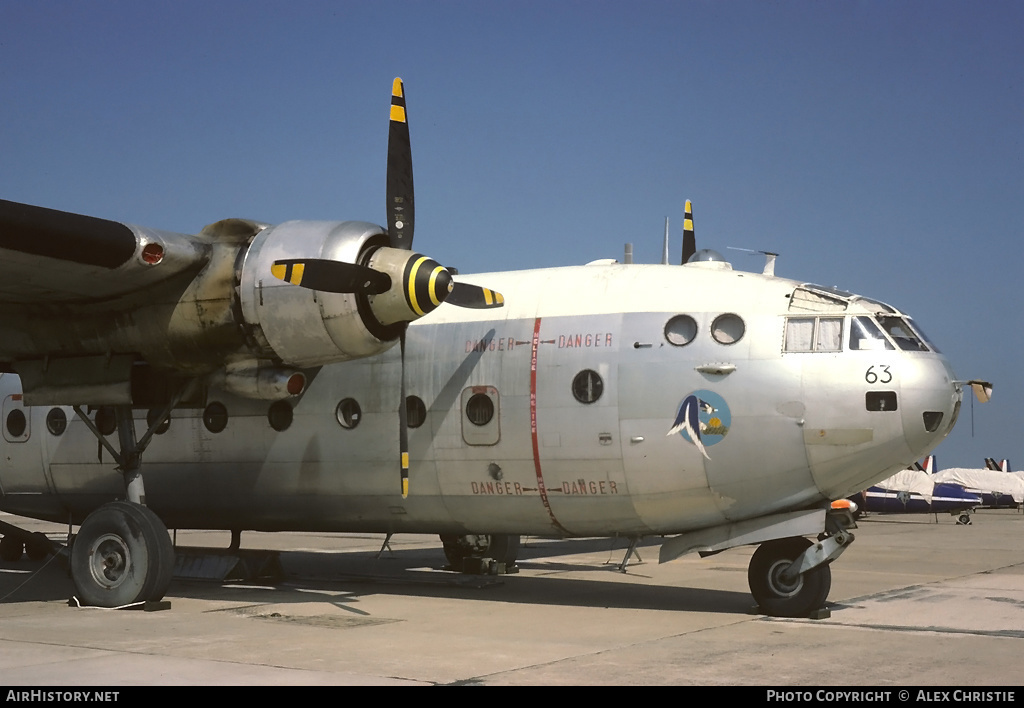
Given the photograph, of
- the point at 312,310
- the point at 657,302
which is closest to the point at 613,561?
the point at 657,302

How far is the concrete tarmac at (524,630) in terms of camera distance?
8547mm

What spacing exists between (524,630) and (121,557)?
515 cm

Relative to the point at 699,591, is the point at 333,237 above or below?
above

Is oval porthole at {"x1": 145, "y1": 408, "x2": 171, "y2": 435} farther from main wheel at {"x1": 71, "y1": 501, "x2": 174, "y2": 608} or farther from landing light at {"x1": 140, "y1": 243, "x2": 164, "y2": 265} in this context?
landing light at {"x1": 140, "y1": 243, "x2": 164, "y2": 265}

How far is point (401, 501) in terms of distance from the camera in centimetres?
1352

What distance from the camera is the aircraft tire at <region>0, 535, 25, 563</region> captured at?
754 inches

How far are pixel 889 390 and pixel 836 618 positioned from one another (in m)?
2.74

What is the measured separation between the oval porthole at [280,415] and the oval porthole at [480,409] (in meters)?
2.61

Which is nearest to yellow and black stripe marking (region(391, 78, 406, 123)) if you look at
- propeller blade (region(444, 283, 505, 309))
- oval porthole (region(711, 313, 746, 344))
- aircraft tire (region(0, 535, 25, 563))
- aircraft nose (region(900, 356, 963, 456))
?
propeller blade (region(444, 283, 505, 309))

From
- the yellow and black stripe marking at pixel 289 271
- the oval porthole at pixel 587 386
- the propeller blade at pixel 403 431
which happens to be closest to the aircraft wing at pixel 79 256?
the yellow and black stripe marking at pixel 289 271

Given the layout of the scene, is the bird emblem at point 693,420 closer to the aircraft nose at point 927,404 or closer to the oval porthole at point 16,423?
the aircraft nose at point 927,404

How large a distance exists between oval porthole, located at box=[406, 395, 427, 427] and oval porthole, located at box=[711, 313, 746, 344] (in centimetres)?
371
